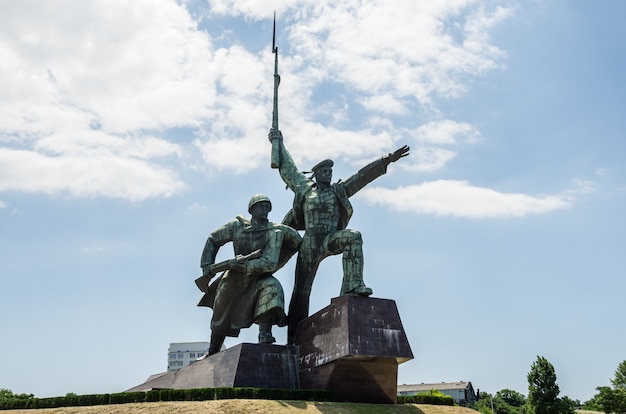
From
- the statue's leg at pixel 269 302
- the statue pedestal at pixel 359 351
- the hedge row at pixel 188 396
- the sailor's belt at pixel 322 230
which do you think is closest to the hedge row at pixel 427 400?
the statue pedestal at pixel 359 351

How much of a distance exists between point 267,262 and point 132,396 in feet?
18.1

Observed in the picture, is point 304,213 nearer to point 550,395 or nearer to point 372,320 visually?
point 372,320

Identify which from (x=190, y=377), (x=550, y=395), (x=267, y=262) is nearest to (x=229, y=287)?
(x=267, y=262)

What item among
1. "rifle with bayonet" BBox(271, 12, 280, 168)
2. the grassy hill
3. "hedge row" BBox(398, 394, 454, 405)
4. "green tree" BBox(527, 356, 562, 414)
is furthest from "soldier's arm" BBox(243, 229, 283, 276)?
"green tree" BBox(527, 356, 562, 414)

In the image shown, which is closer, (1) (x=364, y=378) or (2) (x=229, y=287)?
(1) (x=364, y=378)

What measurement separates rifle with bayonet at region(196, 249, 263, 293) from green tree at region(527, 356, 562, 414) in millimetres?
17134

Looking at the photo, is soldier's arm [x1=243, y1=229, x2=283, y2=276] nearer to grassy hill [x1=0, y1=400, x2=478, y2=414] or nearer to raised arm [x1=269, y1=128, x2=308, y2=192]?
raised arm [x1=269, y1=128, x2=308, y2=192]

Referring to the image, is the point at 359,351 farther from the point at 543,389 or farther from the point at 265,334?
the point at 543,389

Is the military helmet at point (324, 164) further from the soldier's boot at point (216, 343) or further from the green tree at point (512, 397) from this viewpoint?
the green tree at point (512, 397)

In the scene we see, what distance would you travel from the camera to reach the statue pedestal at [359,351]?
57.8 ft

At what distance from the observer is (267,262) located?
66.3 ft

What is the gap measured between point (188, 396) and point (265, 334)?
3537 mm

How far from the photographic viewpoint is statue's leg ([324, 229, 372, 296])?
19031mm

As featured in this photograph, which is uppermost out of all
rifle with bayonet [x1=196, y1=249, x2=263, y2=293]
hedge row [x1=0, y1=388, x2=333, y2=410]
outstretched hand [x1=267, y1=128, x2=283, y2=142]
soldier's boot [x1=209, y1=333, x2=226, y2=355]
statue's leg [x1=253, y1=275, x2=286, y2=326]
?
outstretched hand [x1=267, y1=128, x2=283, y2=142]
